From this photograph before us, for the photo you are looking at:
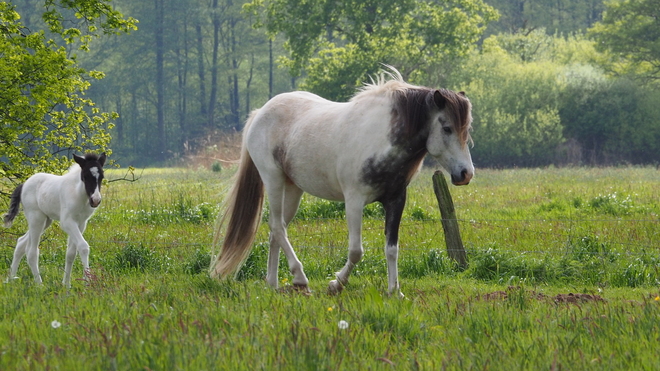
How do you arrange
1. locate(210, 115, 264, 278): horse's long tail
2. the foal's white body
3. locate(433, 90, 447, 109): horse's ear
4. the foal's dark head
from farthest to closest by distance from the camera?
1. locate(210, 115, 264, 278): horse's long tail
2. the foal's white body
3. the foal's dark head
4. locate(433, 90, 447, 109): horse's ear

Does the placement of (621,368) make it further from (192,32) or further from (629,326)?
(192,32)

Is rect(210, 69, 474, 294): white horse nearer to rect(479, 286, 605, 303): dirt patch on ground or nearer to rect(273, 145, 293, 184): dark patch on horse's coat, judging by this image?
rect(273, 145, 293, 184): dark patch on horse's coat

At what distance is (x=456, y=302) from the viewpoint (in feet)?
20.6

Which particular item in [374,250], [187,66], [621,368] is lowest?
[187,66]

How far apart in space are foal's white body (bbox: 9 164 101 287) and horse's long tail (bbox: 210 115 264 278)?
4.66ft

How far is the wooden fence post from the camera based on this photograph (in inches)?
385

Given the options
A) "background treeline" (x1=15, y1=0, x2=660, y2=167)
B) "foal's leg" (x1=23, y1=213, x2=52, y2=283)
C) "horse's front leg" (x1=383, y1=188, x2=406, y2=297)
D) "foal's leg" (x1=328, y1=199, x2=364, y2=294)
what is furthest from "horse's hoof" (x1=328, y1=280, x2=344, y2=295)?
"background treeline" (x1=15, y1=0, x2=660, y2=167)

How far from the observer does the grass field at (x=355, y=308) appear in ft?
14.1

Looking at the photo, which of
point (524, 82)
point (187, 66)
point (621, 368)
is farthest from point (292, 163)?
point (187, 66)

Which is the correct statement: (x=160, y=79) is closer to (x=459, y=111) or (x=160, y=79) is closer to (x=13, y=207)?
(x=13, y=207)

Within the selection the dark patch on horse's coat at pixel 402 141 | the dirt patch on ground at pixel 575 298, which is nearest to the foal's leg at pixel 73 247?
the dark patch on horse's coat at pixel 402 141

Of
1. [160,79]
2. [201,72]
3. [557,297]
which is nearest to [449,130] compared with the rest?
[557,297]

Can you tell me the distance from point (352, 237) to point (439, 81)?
138 ft

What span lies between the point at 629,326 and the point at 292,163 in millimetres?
3981
